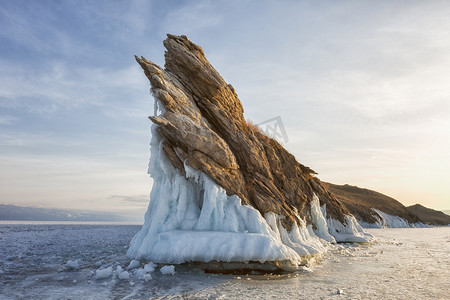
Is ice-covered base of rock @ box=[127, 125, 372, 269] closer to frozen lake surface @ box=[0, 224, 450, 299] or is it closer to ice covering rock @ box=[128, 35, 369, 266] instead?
ice covering rock @ box=[128, 35, 369, 266]

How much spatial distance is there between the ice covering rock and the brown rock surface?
0.06 metres

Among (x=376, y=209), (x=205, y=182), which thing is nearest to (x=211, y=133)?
(x=205, y=182)

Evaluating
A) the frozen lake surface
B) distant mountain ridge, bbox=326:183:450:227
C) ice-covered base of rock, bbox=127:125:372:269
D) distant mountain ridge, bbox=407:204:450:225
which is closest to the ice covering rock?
ice-covered base of rock, bbox=127:125:372:269

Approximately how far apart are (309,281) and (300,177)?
14.5m

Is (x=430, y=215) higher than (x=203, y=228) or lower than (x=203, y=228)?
higher

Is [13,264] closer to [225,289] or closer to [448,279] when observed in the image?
[225,289]

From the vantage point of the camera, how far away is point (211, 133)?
16719mm

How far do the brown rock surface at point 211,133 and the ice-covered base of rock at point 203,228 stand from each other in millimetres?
678

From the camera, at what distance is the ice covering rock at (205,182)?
1391 cm

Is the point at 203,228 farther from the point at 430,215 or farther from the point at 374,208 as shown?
the point at 430,215

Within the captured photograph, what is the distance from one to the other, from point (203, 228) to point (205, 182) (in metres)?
2.41

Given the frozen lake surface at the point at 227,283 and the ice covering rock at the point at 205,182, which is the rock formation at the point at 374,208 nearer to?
the ice covering rock at the point at 205,182

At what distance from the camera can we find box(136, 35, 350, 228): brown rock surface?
16.0m

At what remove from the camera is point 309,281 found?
41.2 feet
